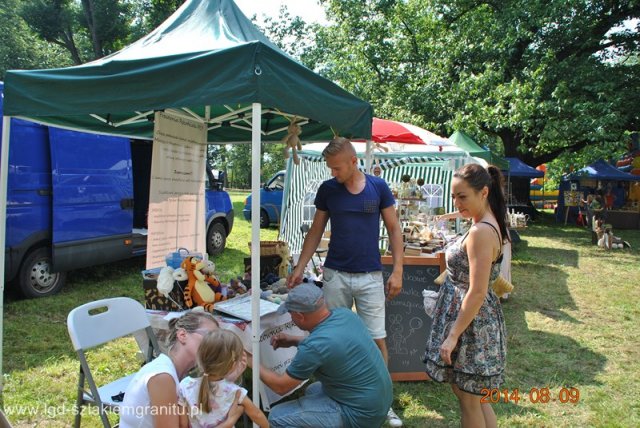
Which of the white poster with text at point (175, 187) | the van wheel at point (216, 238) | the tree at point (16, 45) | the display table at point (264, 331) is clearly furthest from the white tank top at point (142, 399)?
the tree at point (16, 45)

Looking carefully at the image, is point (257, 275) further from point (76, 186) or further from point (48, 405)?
point (76, 186)

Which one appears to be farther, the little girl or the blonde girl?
the little girl

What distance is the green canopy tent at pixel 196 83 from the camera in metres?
2.42

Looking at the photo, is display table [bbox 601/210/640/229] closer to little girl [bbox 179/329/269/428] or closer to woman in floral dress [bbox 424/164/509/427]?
woman in floral dress [bbox 424/164/509/427]

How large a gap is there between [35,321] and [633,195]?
19899 mm

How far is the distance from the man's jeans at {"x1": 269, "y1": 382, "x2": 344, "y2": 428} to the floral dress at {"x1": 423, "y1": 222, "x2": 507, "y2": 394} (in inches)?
21.6

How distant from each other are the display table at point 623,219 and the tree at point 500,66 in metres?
2.93

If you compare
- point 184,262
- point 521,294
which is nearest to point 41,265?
point 184,262

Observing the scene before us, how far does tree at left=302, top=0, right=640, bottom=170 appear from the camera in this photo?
40.9ft

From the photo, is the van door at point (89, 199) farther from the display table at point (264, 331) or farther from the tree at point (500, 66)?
the tree at point (500, 66)

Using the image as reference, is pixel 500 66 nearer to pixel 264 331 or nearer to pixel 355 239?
pixel 355 239

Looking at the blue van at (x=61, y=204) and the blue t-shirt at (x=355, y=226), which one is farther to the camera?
the blue van at (x=61, y=204)

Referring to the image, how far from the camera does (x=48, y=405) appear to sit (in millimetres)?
3051
